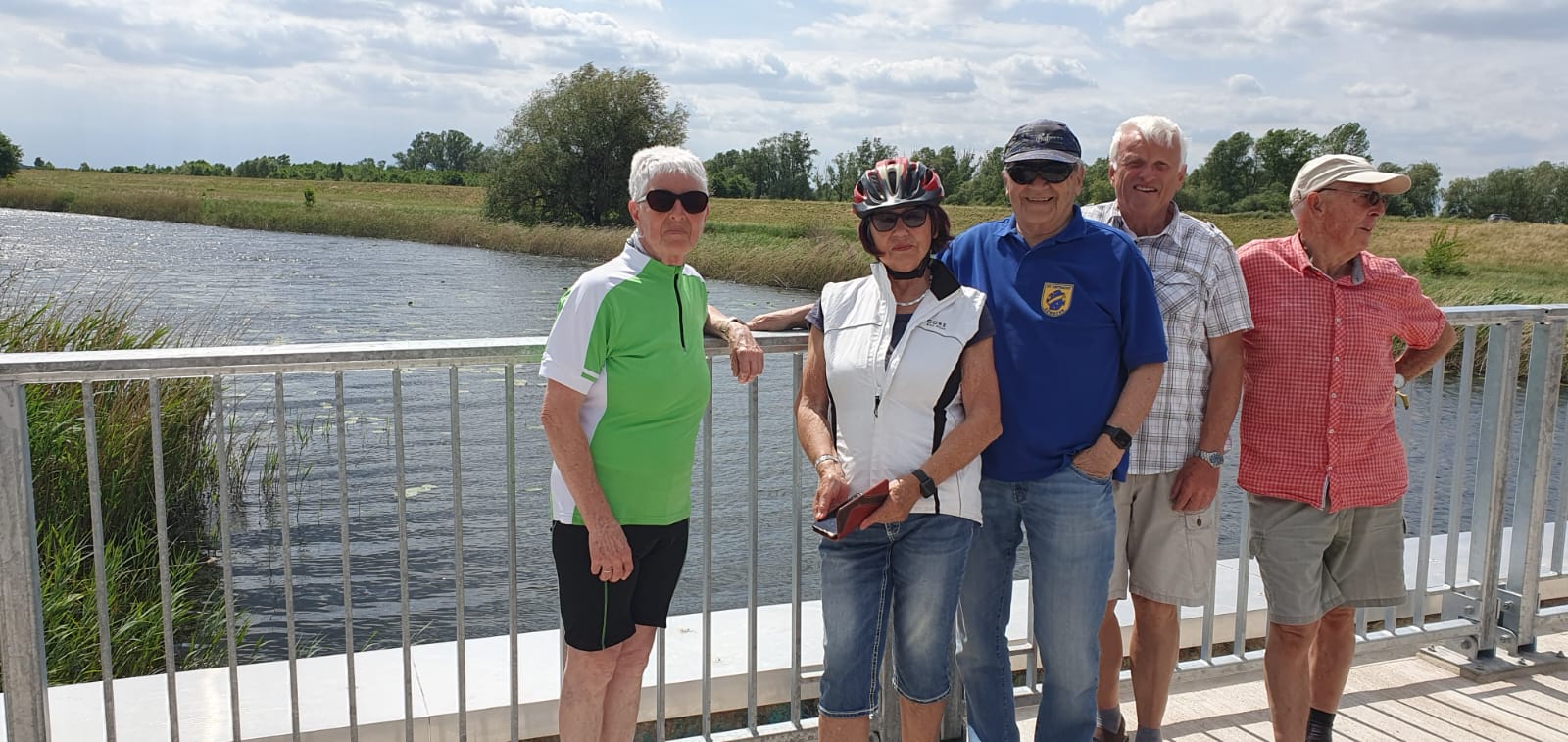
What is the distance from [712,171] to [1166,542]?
72.1 meters

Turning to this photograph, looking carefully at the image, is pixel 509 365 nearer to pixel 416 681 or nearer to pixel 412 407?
pixel 416 681

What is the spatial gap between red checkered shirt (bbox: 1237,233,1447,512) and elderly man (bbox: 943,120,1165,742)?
53 centimetres

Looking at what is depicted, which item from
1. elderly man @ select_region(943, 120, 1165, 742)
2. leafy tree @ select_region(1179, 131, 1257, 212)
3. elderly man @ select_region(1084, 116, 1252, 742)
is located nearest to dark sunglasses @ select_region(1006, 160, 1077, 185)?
elderly man @ select_region(943, 120, 1165, 742)

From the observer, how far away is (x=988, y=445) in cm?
262

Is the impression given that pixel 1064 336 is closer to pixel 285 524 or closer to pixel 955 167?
pixel 285 524

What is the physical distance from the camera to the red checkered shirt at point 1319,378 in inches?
114

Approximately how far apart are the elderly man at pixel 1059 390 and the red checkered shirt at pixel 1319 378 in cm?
53

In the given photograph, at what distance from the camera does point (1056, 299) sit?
2.55 metres

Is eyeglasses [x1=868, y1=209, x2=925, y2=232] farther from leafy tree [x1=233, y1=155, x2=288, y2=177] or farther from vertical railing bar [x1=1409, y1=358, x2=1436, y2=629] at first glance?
leafy tree [x1=233, y1=155, x2=288, y2=177]

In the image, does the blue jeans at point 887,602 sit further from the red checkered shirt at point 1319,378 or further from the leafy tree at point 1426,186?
the leafy tree at point 1426,186

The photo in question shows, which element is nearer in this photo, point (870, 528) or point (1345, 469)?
point (870, 528)

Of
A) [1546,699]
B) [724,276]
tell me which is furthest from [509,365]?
[724,276]

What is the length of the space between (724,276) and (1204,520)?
87.4ft

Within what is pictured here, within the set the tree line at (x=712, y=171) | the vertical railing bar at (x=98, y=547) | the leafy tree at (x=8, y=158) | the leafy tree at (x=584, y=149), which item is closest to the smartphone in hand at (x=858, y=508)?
the vertical railing bar at (x=98, y=547)
